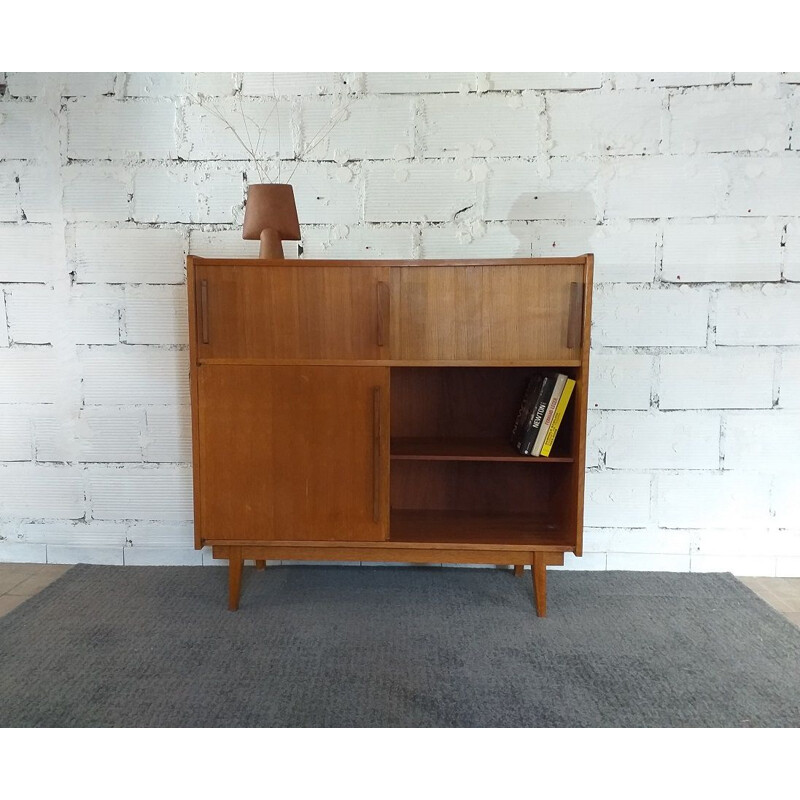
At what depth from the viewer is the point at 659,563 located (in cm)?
240

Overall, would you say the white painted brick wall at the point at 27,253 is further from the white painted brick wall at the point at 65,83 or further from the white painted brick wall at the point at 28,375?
the white painted brick wall at the point at 65,83

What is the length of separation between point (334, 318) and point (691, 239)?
133cm

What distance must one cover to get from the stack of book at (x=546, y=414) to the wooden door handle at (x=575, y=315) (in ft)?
0.46

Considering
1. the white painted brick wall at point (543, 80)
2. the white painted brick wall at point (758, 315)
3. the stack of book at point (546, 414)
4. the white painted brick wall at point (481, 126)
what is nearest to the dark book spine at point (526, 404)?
the stack of book at point (546, 414)

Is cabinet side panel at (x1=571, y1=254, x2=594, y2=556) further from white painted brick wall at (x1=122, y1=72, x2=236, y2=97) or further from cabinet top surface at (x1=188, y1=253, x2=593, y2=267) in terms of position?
Answer: white painted brick wall at (x1=122, y1=72, x2=236, y2=97)

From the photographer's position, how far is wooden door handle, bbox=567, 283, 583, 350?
73.6 inches

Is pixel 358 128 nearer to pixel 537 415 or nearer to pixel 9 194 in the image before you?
pixel 537 415

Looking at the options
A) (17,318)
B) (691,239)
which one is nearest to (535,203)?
(691,239)

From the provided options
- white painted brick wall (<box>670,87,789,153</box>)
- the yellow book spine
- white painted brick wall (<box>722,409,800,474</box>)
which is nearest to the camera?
the yellow book spine

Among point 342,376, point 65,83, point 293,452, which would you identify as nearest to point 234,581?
point 293,452

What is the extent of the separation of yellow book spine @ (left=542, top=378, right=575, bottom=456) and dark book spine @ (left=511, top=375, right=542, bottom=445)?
0.36 feet

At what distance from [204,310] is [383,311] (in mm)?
540

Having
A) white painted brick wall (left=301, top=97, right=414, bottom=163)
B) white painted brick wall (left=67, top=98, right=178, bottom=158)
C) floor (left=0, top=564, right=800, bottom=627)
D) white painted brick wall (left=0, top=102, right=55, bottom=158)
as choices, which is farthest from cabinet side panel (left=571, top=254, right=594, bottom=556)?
white painted brick wall (left=0, top=102, right=55, bottom=158)

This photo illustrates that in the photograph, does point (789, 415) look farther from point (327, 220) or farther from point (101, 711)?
point (101, 711)
